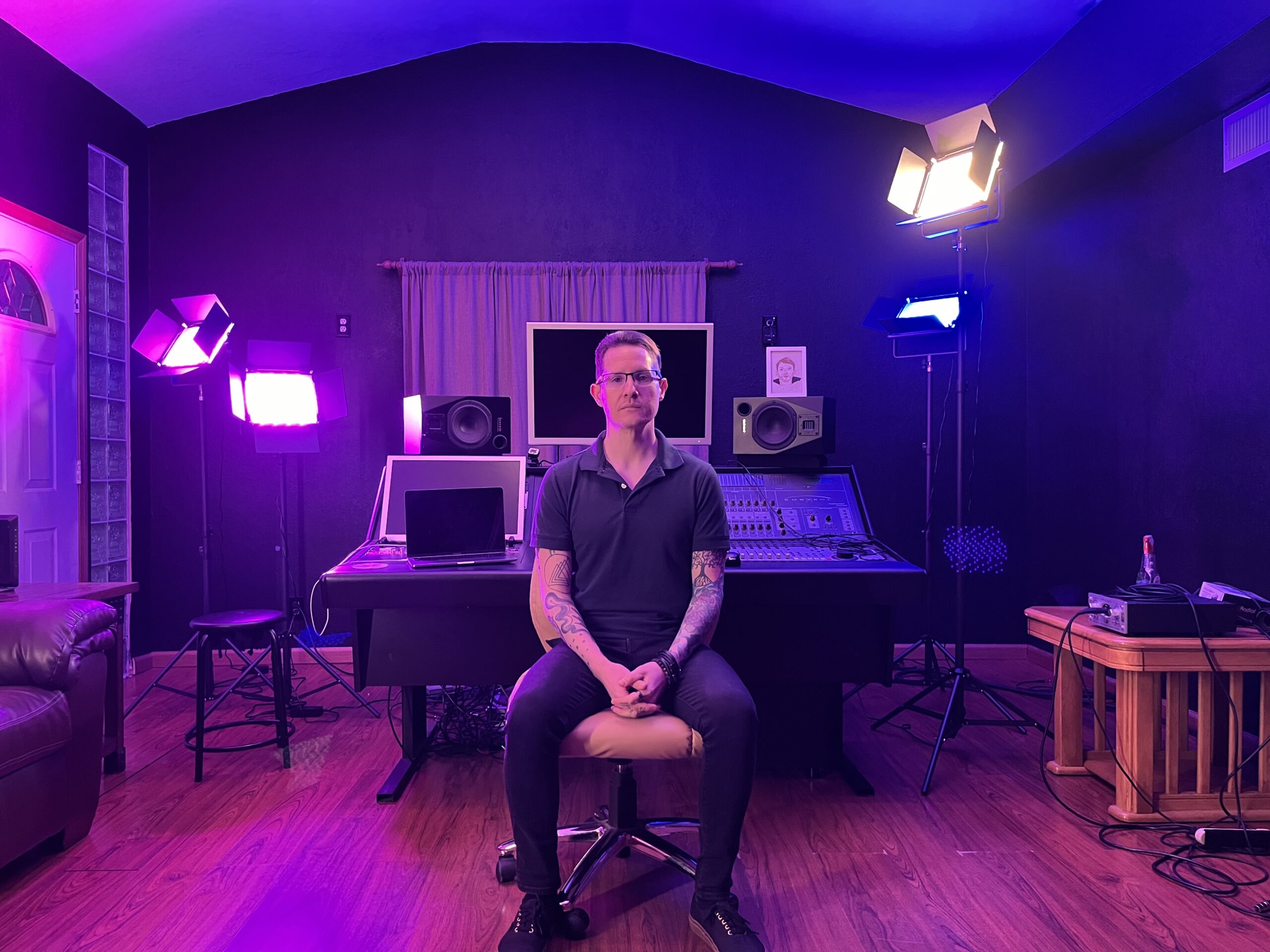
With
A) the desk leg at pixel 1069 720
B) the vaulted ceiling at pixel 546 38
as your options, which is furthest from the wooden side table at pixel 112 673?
the desk leg at pixel 1069 720

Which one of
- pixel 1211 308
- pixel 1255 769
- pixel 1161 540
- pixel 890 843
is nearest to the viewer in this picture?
pixel 890 843

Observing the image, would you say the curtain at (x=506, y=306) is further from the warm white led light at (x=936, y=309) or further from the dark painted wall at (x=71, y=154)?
the dark painted wall at (x=71, y=154)

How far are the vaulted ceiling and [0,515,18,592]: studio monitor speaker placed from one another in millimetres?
2171

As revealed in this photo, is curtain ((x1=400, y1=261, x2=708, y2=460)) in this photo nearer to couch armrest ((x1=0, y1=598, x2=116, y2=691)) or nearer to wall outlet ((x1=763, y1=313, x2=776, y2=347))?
wall outlet ((x1=763, y1=313, x2=776, y2=347))

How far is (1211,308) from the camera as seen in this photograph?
3.26m

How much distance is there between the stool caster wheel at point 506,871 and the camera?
2047mm

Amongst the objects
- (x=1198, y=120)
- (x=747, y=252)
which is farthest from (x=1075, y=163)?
(x=747, y=252)

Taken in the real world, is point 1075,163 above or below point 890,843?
above

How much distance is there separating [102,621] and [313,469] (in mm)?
2154

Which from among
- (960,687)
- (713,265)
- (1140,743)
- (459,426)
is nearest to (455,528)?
(459,426)

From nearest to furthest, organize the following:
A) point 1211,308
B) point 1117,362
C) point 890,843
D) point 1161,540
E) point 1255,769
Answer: point 890,843 → point 1255,769 → point 1211,308 → point 1161,540 → point 1117,362

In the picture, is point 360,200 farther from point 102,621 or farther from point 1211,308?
point 1211,308

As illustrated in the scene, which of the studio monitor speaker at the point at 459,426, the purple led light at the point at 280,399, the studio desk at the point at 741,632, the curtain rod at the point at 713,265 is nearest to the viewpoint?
the studio desk at the point at 741,632

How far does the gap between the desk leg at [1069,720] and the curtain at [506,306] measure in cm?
257
